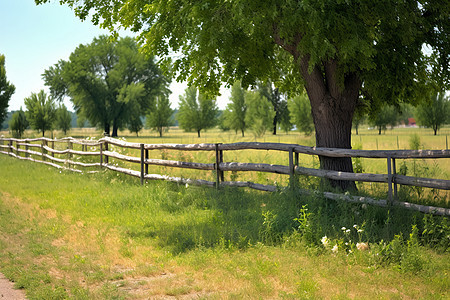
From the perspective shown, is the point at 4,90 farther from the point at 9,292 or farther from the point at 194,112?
the point at 9,292

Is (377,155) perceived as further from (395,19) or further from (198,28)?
(198,28)

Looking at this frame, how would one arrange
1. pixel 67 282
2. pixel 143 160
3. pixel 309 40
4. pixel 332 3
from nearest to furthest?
1. pixel 67 282
2. pixel 332 3
3. pixel 309 40
4. pixel 143 160

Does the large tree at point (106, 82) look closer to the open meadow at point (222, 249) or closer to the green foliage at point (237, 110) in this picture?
the green foliage at point (237, 110)

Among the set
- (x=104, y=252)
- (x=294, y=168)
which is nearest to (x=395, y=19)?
(x=294, y=168)

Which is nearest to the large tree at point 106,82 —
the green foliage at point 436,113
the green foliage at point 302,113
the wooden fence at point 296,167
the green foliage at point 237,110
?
the green foliage at point 237,110

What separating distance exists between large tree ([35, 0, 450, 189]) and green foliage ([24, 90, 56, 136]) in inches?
2072

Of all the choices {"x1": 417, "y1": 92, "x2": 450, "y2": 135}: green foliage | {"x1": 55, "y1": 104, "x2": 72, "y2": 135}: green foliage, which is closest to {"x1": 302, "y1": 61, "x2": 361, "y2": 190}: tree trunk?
{"x1": 417, "y1": 92, "x2": 450, "y2": 135}: green foliage

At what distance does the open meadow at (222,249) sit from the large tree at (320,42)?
8.19 feet

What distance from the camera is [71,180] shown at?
13.8 metres

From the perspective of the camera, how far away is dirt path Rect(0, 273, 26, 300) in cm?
470

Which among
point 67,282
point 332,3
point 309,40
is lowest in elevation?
point 67,282

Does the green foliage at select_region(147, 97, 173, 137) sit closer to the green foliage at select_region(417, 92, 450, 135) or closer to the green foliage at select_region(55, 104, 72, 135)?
the green foliage at select_region(55, 104, 72, 135)

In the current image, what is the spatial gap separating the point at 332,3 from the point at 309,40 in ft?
2.57

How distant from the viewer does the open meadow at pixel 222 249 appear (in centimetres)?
480
